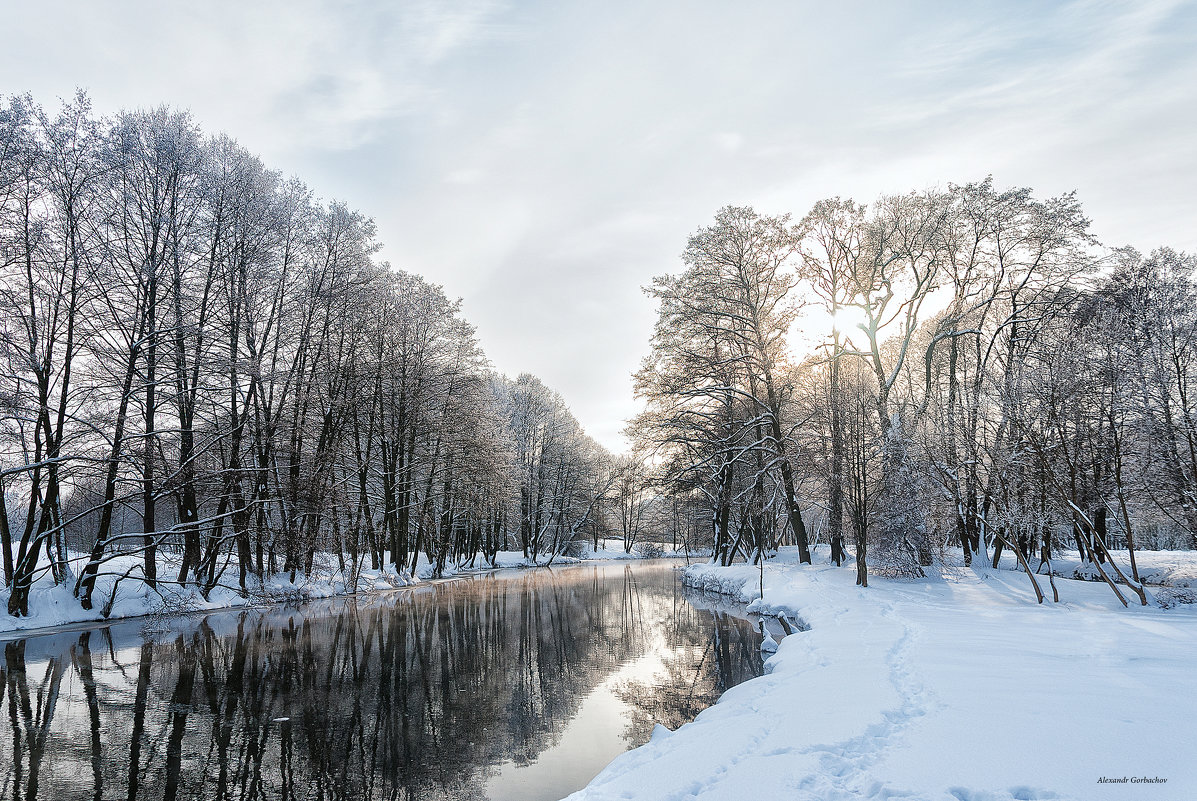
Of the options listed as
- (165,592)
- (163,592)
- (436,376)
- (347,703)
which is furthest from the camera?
(436,376)

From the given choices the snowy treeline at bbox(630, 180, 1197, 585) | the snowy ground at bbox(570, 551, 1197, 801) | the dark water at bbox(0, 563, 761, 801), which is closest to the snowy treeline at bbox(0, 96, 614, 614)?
the dark water at bbox(0, 563, 761, 801)

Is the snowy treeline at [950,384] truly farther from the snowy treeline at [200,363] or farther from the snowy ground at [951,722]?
the snowy treeline at [200,363]

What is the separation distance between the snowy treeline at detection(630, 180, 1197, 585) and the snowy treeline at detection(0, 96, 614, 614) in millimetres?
12872

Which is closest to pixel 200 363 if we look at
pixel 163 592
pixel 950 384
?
pixel 163 592

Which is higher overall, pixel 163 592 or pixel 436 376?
pixel 436 376

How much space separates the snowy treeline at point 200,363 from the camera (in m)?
16.5

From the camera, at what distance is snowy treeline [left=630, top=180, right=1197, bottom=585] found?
621 inches

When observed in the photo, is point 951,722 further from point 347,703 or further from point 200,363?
point 200,363

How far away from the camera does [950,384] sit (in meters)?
25.0

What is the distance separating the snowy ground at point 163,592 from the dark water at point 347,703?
1350 mm

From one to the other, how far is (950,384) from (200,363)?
1074 inches

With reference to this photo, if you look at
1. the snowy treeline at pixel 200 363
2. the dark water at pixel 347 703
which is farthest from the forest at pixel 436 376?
the dark water at pixel 347 703

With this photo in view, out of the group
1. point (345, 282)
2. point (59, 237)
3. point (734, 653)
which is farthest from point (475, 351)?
point (734, 653)

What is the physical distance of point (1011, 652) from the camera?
9008 millimetres
